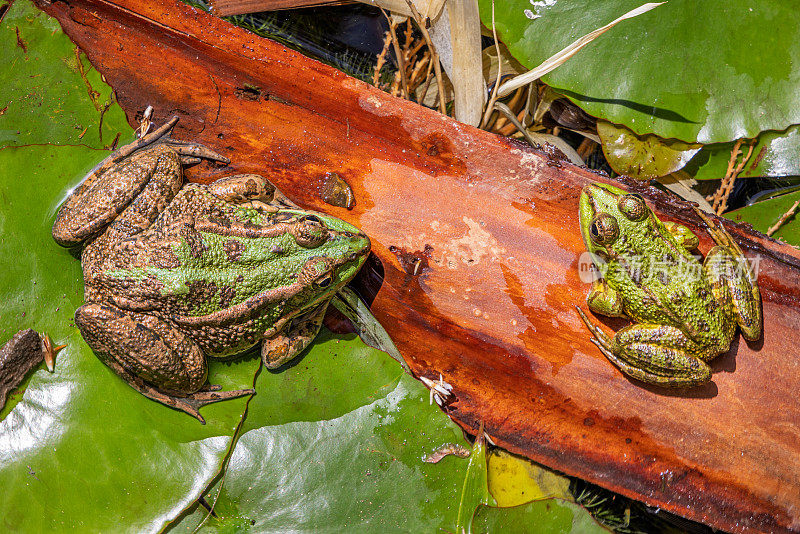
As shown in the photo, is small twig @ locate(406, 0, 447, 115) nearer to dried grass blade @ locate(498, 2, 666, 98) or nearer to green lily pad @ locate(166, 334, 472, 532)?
dried grass blade @ locate(498, 2, 666, 98)

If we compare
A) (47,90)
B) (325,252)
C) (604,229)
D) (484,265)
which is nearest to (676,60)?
(604,229)

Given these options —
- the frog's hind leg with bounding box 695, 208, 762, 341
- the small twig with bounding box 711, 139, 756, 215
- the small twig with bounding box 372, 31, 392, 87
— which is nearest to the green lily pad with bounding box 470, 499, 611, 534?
the frog's hind leg with bounding box 695, 208, 762, 341

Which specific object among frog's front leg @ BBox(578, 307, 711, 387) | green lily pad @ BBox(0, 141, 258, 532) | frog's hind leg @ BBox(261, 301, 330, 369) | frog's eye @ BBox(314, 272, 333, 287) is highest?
frog's front leg @ BBox(578, 307, 711, 387)

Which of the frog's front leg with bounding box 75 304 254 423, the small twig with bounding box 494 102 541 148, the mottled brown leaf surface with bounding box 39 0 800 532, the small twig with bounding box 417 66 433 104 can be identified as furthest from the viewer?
the small twig with bounding box 417 66 433 104

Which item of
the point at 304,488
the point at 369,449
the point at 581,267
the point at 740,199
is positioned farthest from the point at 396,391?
the point at 740,199

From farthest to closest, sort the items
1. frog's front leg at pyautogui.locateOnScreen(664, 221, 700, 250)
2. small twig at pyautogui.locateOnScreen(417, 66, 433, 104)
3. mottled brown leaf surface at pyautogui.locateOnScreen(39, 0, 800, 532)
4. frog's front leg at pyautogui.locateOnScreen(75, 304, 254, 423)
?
small twig at pyautogui.locateOnScreen(417, 66, 433, 104)
frog's front leg at pyautogui.locateOnScreen(664, 221, 700, 250)
mottled brown leaf surface at pyautogui.locateOnScreen(39, 0, 800, 532)
frog's front leg at pyautogui.locateOnScreen(75, 304, 254, 423)

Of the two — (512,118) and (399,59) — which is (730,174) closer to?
(512,118)

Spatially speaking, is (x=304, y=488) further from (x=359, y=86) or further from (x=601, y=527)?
(x=359, y=86)
